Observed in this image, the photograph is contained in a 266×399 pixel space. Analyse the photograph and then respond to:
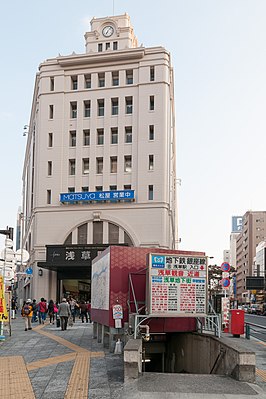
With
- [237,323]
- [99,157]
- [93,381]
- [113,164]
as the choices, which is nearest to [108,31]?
[99,157]

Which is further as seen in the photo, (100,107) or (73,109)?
(73,109)

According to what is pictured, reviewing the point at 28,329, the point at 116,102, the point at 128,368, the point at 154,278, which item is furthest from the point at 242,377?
the point at 116,102

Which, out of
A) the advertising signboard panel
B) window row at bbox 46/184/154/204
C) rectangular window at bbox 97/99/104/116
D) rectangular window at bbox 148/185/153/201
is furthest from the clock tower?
the advertising signboard panel

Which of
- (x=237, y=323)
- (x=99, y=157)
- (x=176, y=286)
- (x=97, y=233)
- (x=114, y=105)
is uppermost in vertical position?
(x=114, y=105)

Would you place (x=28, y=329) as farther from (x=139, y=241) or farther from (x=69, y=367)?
(x=139, y=241)

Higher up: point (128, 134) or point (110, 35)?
point (110, 35)

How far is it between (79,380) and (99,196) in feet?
108

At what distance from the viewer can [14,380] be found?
1131cm

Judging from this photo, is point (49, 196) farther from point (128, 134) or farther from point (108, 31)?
point (108, 31)

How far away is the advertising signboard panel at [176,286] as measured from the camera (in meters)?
13.5

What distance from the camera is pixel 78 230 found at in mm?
44188

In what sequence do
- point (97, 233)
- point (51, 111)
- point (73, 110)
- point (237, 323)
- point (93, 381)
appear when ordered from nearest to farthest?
point (93, 381) → point (237, 323) → point (97, 233) → point (73, 110) → point (51, 111)

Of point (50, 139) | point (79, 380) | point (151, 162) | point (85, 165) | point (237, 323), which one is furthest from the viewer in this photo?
point (50, 139)

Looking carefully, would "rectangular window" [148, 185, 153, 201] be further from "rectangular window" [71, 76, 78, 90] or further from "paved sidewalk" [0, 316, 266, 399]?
"paved sidewalk" [0, 316, 266, 399]
